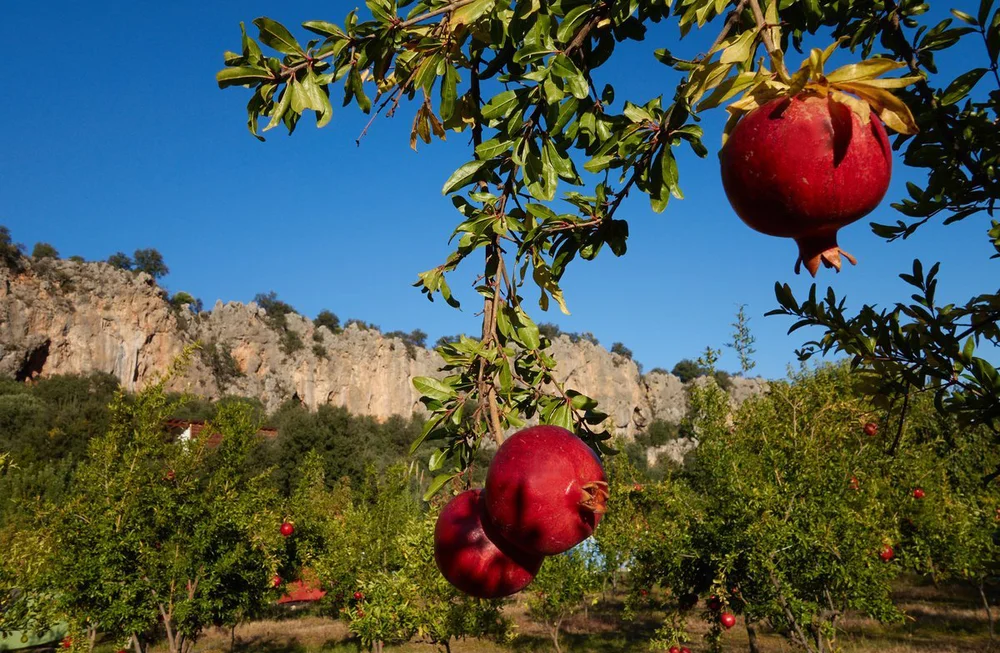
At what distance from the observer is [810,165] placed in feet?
2.35

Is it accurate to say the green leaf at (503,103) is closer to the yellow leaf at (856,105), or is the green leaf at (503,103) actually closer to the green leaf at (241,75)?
the green leaf at (241,75)

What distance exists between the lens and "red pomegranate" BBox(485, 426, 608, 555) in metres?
Answer: 0.94

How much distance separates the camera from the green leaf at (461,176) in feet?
4.03

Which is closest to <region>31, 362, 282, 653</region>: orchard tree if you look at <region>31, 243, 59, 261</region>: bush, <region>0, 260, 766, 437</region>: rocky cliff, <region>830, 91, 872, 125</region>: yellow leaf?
<region>830, 91, 872, 125</region>: yellow leaf

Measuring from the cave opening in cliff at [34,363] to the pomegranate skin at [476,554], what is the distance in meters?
44.0

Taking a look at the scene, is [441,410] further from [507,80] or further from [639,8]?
[639,8]

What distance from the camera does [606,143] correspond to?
44.7 inches

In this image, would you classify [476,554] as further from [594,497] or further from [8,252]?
[8,252]

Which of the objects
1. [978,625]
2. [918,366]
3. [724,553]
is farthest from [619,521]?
[918,366]

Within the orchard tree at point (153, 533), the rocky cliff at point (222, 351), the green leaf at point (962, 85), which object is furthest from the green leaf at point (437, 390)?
the rocky cliff at point (222, 351)

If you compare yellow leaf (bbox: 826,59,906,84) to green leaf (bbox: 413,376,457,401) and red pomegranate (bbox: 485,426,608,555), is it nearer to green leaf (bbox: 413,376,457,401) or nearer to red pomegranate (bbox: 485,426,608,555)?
red pomegranate (bbox: 485,426,608,555)

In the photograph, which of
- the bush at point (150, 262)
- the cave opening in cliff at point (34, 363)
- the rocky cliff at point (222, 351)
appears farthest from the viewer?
the bush at point (150, 262)

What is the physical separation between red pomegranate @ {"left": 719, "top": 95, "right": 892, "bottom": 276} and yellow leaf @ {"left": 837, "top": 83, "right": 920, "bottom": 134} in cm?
2

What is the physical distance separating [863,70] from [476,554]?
92cm
